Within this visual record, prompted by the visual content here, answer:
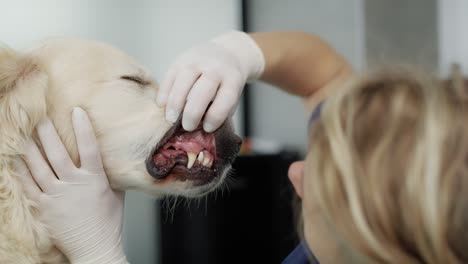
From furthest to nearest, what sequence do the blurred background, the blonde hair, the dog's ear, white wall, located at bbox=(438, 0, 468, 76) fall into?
the blurred background → white wall, located at bbox=(438, 0, 468, 76) → the dog's ear → the blonde hair

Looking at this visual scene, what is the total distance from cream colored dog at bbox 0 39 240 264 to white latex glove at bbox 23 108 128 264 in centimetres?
2

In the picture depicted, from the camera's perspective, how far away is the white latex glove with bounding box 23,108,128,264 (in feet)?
2.63

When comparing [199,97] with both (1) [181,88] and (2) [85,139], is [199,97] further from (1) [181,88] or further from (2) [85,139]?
(2) [85,139]

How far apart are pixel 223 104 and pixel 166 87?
12 cm

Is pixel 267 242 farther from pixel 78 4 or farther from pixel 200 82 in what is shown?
pixel 200 82

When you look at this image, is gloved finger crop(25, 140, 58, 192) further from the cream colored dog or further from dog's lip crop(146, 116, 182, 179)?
dog's lip crop(146, 116, 182, 179)

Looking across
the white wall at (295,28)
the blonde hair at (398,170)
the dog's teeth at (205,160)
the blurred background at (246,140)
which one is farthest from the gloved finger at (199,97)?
the blurred background at (246,140)

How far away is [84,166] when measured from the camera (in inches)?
32.4

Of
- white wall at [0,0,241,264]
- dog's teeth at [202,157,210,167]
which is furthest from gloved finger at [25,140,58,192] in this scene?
white wall at [0,0,241,264]

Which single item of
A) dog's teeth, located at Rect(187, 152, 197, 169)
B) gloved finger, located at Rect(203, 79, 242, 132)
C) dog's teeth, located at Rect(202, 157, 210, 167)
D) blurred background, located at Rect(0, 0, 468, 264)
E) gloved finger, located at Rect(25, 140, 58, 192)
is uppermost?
gloved finger, located at Rect(203, 79, 242, 132)

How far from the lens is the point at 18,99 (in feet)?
2.56

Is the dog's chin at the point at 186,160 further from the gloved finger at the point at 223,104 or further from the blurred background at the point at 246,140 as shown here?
the blurred background at the point at 246,140

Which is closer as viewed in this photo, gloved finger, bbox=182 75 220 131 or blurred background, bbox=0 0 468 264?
gloved finger, bbox=182 75 220 131

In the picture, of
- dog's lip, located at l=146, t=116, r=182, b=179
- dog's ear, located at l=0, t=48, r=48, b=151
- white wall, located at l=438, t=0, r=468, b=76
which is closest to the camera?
dog's ear, located at l=0, t=48, r=48, b=151
